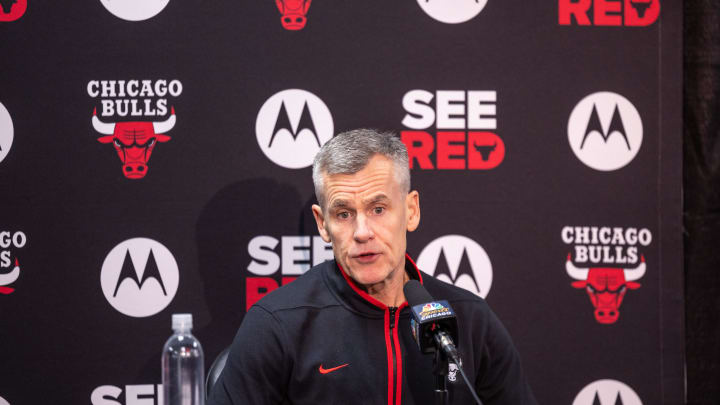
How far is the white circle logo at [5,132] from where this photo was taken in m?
2.37

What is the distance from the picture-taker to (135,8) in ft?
7.86

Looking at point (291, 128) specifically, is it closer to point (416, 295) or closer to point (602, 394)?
point (416, 295)

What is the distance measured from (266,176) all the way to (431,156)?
25.7 inches

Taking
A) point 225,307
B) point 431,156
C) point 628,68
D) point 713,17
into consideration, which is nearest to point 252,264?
point 225,307

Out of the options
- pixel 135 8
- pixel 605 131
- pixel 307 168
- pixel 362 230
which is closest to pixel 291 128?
pixel 307 168

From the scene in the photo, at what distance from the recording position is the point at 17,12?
237cm

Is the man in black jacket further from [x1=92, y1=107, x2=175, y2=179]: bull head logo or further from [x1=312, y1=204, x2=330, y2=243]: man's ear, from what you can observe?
[x1=92, y1=107, x2=175, y2=179]: bull head logo

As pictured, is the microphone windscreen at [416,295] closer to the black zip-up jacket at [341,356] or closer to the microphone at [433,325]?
the microphone at [433,325]

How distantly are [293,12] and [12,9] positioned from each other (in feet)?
3.51

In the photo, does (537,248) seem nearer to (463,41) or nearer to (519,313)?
(519,313)

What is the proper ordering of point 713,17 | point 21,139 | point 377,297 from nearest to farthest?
point 377,297
point 21,139
point 713,17

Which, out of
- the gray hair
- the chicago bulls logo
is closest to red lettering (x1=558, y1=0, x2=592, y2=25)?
the gray hair

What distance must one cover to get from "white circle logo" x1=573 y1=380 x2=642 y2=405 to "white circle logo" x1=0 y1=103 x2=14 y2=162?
7.93ft

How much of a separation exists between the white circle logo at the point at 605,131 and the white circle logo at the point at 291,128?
1.00m
